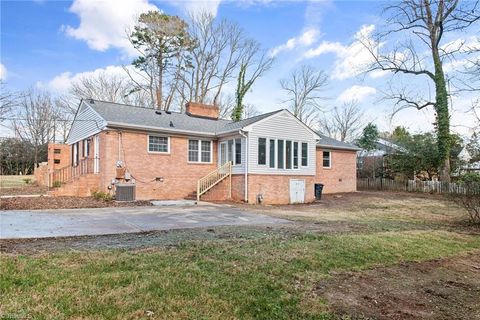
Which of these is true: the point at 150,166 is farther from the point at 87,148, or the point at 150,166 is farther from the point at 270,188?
the point at 270,188

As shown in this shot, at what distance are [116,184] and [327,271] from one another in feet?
38.1

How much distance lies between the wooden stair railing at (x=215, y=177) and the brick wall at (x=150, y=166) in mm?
872

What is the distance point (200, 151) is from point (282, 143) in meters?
4.54

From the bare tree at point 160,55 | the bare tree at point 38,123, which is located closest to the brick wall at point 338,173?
the bare tree at point 160,55

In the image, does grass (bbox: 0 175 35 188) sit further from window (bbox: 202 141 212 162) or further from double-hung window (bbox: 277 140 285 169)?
double-hung window (bbox: 277 140 285 169)

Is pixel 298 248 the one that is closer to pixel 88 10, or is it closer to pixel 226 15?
pixel 88 10

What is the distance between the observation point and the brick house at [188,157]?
14844 millimetres

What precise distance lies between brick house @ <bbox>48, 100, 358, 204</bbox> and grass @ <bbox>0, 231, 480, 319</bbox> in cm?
980

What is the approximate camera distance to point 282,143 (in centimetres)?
1678

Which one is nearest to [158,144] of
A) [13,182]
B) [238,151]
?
[238,151]

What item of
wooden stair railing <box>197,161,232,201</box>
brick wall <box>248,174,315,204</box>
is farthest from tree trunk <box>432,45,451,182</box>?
wooden stair railing <box>197,161,232,201</box>

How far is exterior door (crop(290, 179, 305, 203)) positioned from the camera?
55.5ft

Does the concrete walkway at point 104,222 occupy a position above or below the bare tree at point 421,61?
below

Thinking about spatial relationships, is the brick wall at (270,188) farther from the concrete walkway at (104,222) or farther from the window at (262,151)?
the concrete walkway at (104,222)
